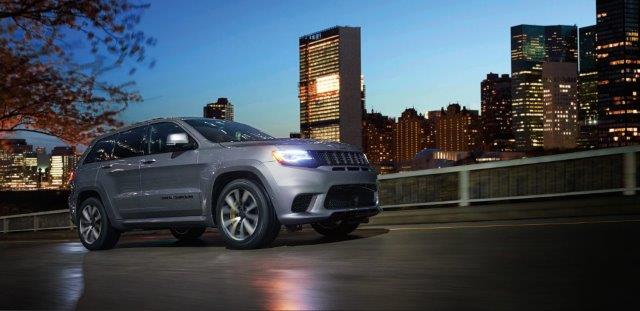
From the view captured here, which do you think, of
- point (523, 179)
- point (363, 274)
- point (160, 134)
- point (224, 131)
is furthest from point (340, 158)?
point (523, 179)

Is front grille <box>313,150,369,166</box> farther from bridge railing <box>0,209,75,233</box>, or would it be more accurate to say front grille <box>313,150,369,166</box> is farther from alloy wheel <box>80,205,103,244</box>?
bridge railing <box>0,209,75,233</box>

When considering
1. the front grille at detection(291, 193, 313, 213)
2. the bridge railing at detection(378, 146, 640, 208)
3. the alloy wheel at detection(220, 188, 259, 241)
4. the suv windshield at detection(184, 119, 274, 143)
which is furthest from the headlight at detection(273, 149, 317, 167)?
the bridge railing at detection(378, 146, 640, 208)

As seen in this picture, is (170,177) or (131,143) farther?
(131,143)

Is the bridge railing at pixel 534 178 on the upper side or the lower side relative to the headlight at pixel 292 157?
lower

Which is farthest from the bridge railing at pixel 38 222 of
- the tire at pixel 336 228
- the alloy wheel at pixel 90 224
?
the tire at pixel 336 228

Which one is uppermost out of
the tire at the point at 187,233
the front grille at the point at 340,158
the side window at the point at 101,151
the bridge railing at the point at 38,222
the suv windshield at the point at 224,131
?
the suv windshield at the point at 224,131

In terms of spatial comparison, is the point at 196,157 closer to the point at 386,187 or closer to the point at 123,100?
the point at 386,187

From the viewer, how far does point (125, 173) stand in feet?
36.9

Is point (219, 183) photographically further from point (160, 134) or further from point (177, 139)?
point (160, 134)

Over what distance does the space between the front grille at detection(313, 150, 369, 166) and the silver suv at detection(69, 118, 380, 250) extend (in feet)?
0.05

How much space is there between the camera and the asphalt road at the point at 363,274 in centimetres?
585

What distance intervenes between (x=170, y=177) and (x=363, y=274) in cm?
425

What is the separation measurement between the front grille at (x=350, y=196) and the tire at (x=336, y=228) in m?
0.97

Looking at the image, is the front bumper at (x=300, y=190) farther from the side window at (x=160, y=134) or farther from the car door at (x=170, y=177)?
the side window at (x=160, y=134)
